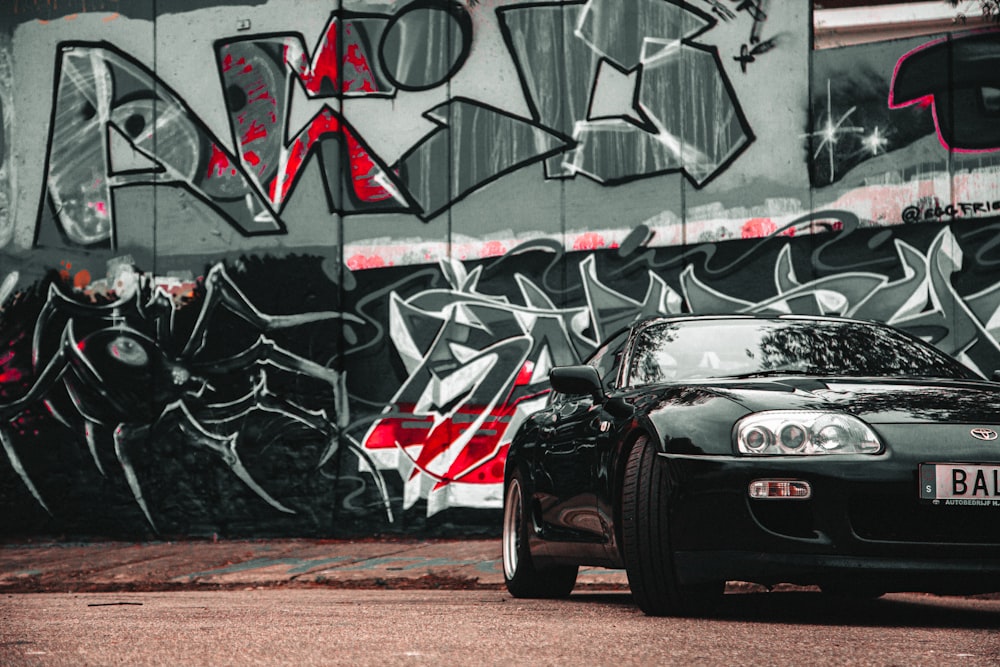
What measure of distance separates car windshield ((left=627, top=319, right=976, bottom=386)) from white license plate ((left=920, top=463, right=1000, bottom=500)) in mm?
1048

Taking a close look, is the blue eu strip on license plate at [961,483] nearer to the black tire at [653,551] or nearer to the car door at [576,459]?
the black tire at [653,551]

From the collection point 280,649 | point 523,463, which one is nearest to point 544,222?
point 523,463

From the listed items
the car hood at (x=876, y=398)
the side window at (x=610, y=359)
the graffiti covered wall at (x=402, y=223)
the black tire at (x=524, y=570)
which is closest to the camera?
the car hood at (x=876, y=398)

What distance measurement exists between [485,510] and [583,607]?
573cm

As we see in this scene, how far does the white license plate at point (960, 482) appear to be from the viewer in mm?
4617

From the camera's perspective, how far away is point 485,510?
38.1 ft

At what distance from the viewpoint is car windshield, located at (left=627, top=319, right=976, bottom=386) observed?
18.8ft

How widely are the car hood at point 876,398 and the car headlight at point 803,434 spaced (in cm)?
4

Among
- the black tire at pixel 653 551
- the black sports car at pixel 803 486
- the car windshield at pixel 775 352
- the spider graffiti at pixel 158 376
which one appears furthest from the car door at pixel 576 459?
the spider graffiti at pixel 158 376

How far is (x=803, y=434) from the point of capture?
4699 millimetres

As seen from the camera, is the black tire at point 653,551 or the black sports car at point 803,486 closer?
the black sports car at point 803,486

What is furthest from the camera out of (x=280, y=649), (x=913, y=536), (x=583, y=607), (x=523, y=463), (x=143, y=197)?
(x=143, y=197)

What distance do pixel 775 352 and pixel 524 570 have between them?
1713 mm

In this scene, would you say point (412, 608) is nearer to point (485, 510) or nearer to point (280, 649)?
point (280, 649)
